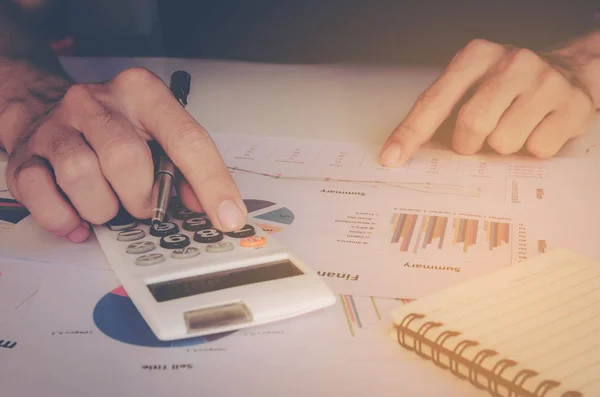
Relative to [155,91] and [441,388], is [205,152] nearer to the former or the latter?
[155,91]

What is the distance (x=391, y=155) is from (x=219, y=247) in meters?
0.30

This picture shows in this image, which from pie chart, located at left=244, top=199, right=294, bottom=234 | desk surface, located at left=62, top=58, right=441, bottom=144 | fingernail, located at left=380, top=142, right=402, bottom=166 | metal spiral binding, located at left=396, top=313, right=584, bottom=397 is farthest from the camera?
desk surface, located at left=62, top=58, right=441, bottom=144

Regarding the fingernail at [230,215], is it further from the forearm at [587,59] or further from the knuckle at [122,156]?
the forearm at [587,59]

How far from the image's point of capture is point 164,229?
54 centimetres

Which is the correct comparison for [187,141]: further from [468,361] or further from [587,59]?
[587,59]

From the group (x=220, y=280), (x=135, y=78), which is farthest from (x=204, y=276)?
(x=135, y=78)

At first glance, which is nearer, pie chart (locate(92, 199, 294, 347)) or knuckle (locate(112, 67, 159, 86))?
pie chart (locate(92, 199, 294, 347))

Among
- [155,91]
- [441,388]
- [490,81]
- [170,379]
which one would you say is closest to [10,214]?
[155,91]

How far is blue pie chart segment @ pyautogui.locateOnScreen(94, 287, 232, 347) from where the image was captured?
1.37 ft

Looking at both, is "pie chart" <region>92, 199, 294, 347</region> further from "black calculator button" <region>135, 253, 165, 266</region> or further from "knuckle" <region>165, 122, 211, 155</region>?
"knuckle" <region>165, 122, 211, 155</region>

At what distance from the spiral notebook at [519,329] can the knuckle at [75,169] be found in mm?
289

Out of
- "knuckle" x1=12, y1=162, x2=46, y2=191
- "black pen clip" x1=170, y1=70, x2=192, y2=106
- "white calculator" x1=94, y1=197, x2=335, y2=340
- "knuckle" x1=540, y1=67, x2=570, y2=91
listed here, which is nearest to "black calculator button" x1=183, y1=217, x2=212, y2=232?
"white calculator" x1=94, y1=197, x2=335, y2=340

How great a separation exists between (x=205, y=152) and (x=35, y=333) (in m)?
0.21

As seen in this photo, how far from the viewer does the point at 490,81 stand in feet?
2.55
